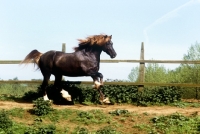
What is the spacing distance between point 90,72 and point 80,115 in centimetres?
234

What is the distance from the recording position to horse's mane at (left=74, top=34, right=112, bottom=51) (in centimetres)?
1209

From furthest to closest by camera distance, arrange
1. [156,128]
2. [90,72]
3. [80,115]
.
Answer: [90,72] < [80,115] < [156,128]

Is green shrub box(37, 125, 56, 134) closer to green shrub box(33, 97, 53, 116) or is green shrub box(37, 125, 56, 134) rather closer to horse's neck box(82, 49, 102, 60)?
green shrub box(33, 97, 53, 116)

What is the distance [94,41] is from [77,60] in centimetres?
104

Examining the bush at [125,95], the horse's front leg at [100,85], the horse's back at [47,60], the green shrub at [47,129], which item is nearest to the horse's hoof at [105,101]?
the horse's front leg at [100,85]

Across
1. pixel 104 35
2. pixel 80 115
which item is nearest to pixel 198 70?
pixel 104 35

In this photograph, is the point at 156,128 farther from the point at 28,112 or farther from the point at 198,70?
the point at 198,70

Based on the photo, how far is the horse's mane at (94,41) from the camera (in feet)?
39.7

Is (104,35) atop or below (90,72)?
atop

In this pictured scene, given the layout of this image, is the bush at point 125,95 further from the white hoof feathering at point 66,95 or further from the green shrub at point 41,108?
the green shrub at point 41,108

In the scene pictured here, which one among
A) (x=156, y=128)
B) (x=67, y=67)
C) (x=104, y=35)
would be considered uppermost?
(x=104, y=35)

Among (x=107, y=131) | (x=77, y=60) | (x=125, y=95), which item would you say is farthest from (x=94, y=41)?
(x=107, y=131)

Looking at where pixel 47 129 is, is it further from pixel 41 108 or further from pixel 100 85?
pixel 100 85

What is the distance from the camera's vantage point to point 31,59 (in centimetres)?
1263
